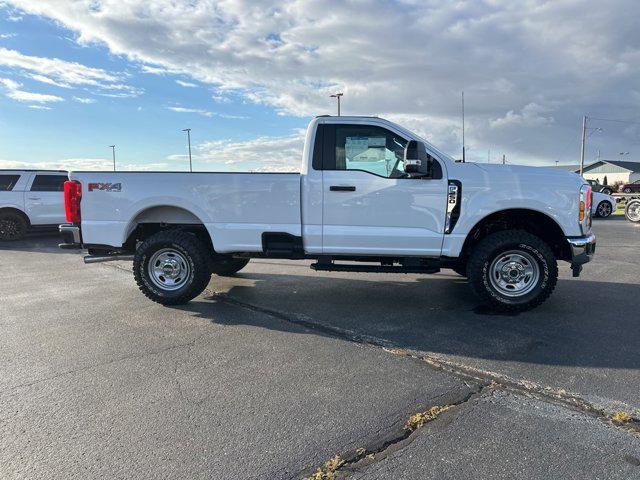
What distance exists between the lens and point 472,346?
13.8 feet

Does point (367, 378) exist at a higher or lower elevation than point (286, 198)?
lower

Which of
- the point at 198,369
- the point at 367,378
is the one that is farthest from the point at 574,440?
the point at 198,369

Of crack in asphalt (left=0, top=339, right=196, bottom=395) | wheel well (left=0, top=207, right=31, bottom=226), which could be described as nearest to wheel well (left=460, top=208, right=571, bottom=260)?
crack in asphalt (left=0, top=339, right=196, bottom=395)

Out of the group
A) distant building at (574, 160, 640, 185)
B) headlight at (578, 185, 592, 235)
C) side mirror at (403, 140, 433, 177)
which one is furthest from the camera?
distant building at (574, 160, 640, 185)

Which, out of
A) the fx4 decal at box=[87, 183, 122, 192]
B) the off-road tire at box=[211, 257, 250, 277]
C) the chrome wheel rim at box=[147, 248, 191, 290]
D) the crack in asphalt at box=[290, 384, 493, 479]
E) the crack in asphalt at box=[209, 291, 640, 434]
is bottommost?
the crack in asphalt at box=[290, 384, 493, 479]

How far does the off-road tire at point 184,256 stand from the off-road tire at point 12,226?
868 cm

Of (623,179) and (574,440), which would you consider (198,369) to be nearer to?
(574,440)

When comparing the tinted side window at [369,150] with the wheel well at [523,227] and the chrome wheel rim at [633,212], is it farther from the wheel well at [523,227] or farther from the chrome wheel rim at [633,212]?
the chrome wheel rim at [633,212]

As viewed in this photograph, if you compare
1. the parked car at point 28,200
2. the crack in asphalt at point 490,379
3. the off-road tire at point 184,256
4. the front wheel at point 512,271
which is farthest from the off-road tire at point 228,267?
the parked car at point 28,200

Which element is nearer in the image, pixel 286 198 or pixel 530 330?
pixel 530 330

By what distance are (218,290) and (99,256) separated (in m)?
1.61

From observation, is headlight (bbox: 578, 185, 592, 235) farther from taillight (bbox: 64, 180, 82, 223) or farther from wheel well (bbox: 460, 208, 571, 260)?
taillight (bbox: 64, 180, 82, 223)

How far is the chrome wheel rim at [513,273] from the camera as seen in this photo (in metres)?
5.20

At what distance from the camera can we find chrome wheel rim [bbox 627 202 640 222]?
15.9m
